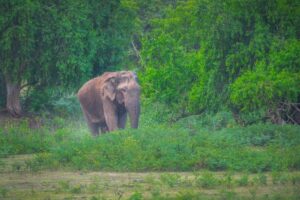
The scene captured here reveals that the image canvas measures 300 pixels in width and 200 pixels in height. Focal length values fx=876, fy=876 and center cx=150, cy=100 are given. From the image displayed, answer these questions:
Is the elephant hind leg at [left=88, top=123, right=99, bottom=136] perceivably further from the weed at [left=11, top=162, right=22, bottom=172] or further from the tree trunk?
the tree trunk

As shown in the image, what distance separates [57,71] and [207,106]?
9023mm

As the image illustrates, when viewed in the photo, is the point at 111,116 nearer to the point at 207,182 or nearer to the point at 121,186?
the point at 121,186

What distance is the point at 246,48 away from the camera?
24047mm

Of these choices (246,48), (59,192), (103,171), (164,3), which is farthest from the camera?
(164,3)

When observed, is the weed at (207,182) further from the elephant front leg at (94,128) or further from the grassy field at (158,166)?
the elephant front leg at (94,128)

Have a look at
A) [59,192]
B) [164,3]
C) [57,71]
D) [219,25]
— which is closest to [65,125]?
[57,71]

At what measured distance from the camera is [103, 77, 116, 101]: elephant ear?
2164 centimetres

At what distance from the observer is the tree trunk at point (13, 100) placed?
32781 mm

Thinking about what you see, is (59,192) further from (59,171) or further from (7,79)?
(7,79)

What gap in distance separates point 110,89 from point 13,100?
11936mm

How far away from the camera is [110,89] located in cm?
2172

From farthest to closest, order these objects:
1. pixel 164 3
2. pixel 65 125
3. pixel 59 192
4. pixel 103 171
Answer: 1. pixel 164 3
2. pixel 65 125
3. pixel 103 171
4. pixel 59 192

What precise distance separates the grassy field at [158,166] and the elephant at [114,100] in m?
1.61

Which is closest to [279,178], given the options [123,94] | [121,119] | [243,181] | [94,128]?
[243,181]
